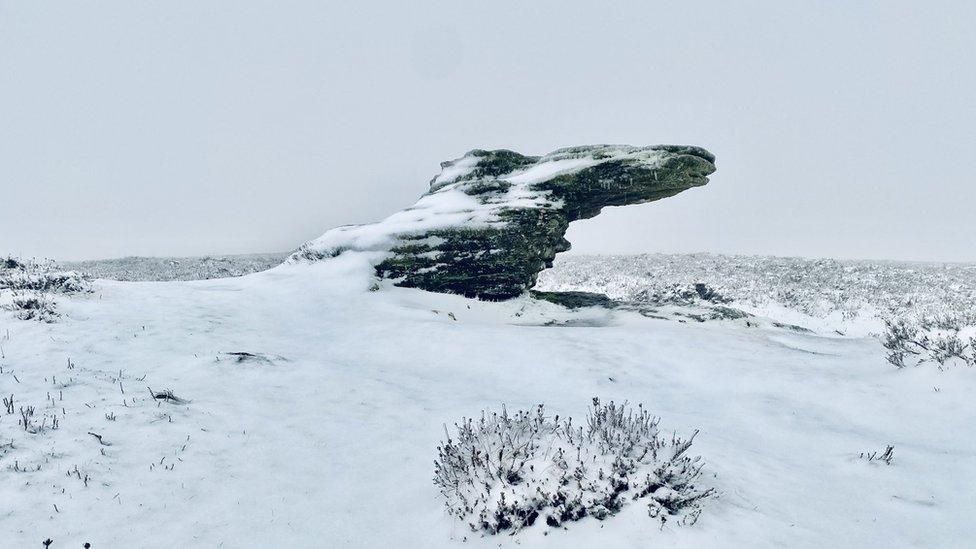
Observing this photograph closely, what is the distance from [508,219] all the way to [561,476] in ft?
35.0

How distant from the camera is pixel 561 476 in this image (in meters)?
4.02

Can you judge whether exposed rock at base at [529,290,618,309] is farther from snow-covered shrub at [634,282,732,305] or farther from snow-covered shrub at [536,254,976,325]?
snow-covered shrub at [634,282,732,305]

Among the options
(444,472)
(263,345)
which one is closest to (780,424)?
(444,472)

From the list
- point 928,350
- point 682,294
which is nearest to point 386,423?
point 928,350

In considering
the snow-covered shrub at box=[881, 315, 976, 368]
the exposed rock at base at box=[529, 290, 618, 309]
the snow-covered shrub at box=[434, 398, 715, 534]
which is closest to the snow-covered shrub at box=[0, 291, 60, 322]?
the snow-covered shrub at box=[434, 398, 715, 534]

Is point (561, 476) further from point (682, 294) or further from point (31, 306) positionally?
point (682, 294)

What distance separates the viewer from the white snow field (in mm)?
3812

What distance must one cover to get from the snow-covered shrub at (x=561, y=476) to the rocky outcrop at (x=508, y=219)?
9417 mm

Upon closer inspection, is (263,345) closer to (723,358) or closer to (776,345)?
(723,358)

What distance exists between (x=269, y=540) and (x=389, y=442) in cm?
179

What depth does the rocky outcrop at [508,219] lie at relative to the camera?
1386cm

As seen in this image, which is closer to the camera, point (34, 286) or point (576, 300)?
point (34, 286)

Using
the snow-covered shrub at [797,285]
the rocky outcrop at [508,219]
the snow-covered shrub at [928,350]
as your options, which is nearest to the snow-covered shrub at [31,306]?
the rocky outcrop at [508,219]

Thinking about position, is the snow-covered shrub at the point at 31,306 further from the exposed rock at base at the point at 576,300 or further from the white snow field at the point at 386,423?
the exposed rock at base at the point at 576,300
